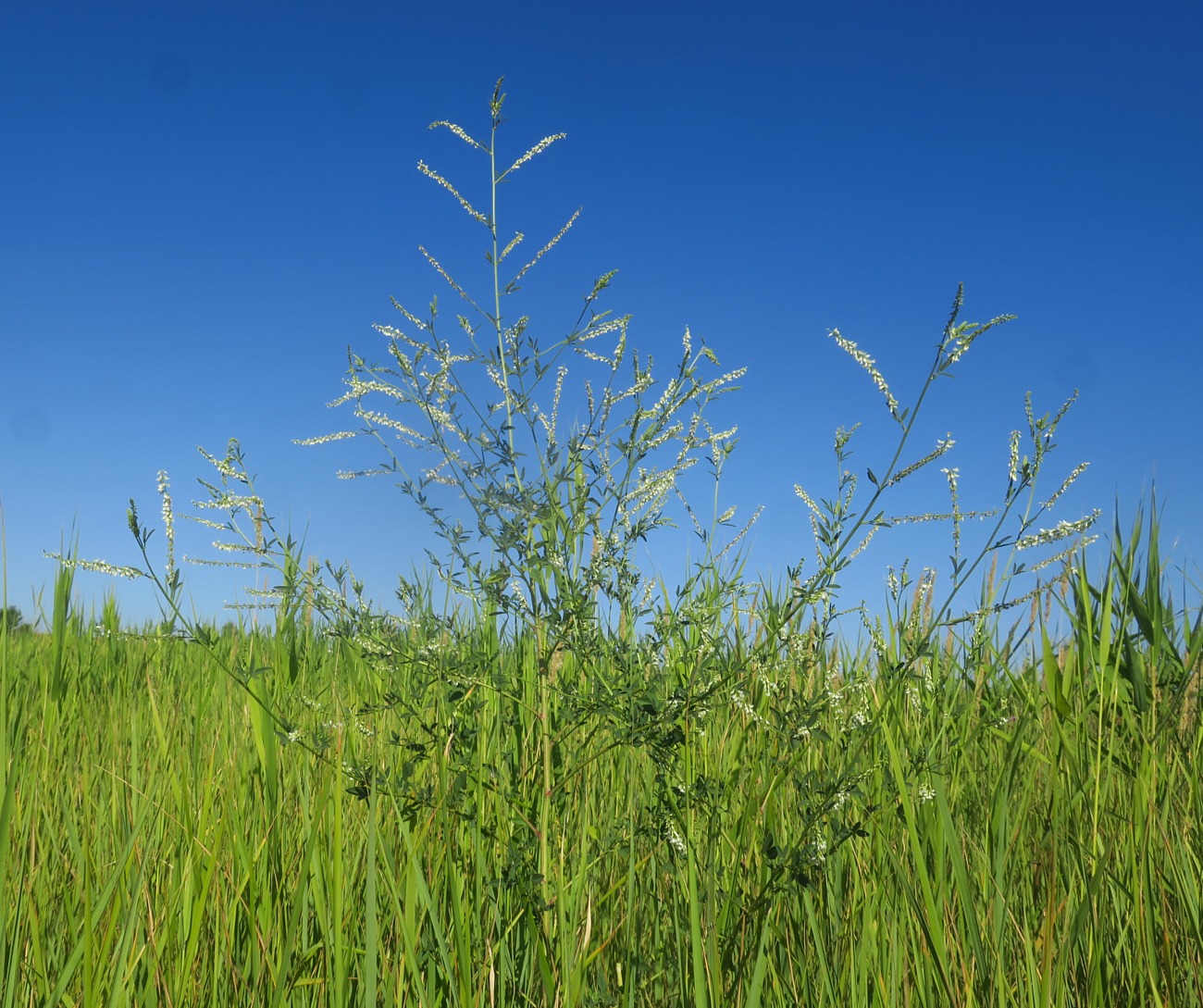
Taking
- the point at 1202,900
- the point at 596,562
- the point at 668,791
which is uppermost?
the point at 596,562

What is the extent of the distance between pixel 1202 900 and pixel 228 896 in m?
2.40

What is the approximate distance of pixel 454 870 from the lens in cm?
198

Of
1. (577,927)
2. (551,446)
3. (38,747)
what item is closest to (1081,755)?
(577,927)

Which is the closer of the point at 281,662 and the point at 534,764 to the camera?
the point at 534,764

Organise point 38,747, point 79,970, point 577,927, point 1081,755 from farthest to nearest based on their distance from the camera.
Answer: point 38,747 → point 1081,755 → point 79,970 → point 577,927

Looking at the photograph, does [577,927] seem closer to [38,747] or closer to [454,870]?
[454,870]

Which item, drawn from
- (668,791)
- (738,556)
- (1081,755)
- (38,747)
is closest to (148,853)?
(668,791)

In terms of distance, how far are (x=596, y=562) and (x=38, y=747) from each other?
282cm

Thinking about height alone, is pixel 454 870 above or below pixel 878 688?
below

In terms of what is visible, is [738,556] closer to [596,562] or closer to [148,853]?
[596,562]

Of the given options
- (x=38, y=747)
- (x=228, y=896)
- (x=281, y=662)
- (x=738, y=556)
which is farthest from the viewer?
(x=281, y=662)

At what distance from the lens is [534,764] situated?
2066 mm

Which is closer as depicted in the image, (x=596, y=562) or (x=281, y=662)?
(x=596, y=562)

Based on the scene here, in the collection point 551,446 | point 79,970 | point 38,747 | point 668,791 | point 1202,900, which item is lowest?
point 79,970
